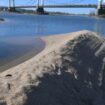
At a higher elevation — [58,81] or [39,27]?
[58,81]

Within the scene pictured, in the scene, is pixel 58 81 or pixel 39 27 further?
pixel 39 27

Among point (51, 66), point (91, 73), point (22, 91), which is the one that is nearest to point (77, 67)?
point (91, 73)

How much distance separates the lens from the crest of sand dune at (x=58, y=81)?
876 centimetres

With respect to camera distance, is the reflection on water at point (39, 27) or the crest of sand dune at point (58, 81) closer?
the crest of sand dune at point (58, 81)

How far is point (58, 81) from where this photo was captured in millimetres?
10312

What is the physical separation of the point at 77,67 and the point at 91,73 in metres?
0.42

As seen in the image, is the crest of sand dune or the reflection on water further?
the reflection on water

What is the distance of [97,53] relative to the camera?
15.7 metres

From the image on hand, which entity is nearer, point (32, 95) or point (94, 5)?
point (32, 95)

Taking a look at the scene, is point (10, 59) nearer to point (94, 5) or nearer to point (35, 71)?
point (35, 71)

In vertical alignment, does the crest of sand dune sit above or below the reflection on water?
above

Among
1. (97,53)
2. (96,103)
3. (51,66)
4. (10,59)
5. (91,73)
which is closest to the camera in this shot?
(96,103)

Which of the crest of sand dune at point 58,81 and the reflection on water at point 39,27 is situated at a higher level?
the crest of sand dune at point 58,81

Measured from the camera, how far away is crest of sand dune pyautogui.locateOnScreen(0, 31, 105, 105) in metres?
8.76
